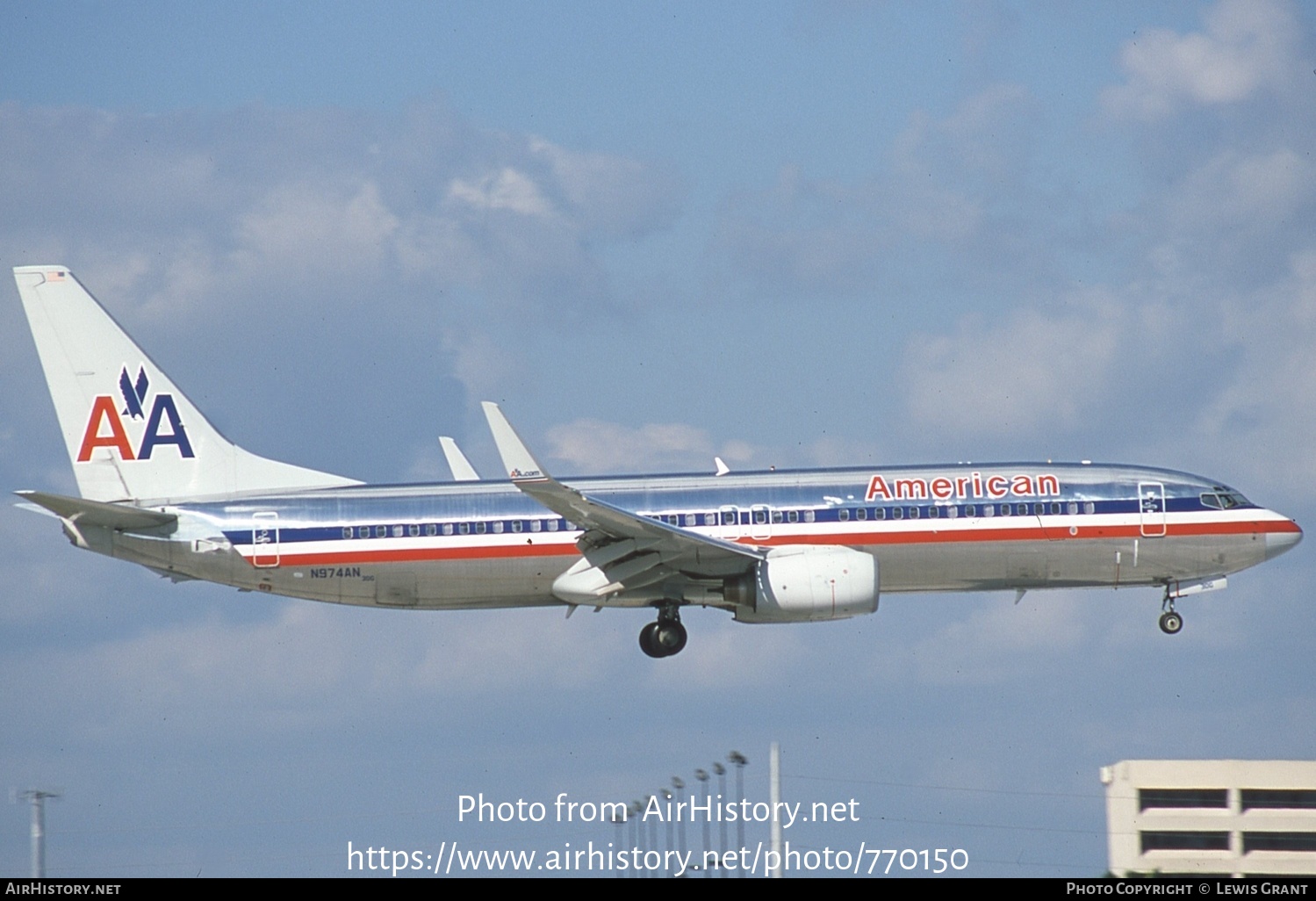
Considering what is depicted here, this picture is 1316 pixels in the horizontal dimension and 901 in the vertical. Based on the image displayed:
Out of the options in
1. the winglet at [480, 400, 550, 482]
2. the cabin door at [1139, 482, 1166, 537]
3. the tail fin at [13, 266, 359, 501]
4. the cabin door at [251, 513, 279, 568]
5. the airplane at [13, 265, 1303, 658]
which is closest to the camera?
the winglet at [480, 400, 550, 482]

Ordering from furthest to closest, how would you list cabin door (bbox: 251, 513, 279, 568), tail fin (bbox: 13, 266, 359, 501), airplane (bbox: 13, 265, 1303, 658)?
1. tail fin (bbox: 13, 266, 359, 501)
2. cabin door (bbox: 251, 513, 279, 568)
3. airplane (bbox: 13, 265, 1303, 658)

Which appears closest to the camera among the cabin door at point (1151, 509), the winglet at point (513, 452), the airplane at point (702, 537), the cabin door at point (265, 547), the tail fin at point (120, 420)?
the winglet at point (513, 452)

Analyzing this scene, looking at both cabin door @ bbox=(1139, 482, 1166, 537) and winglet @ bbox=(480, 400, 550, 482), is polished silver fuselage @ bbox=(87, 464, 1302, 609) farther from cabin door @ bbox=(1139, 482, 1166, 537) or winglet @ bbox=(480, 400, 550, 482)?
winglet @ bbox=(480, 400, 550, 482)

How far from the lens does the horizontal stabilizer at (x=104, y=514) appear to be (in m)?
44.1

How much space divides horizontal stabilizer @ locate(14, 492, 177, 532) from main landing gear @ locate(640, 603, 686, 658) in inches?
492

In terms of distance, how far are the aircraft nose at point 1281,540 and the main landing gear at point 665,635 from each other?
1573 centimetres

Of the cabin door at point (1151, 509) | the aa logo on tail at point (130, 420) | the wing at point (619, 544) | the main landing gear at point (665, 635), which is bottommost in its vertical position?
the main landing gear at point (665, 635)

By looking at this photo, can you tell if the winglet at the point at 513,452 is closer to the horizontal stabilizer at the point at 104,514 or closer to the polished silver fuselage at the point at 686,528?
the polished silver fuselage at the point at 686,528

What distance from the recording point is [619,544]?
4522 cm

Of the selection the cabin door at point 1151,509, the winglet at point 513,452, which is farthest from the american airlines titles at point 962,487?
the winglet at point 513,452

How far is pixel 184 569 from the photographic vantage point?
47219 mm

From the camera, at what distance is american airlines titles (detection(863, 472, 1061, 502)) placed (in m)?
46.7

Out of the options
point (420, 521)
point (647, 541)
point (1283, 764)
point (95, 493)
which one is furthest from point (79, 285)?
point (1283, 764)

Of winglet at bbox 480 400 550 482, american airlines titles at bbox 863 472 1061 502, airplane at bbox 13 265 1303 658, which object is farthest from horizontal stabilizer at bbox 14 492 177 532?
american airlines titles at bbox 863 472 1061 502
